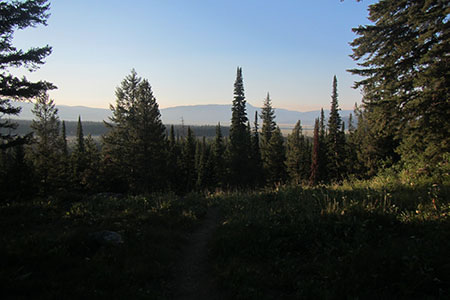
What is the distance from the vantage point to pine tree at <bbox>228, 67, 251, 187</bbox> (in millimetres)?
36531

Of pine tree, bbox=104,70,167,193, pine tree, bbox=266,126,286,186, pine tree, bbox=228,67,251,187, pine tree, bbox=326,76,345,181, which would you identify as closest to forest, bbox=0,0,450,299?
pine tree, bbox=104,70,167,193

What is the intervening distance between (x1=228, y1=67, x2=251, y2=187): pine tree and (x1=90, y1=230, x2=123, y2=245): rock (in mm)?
30366

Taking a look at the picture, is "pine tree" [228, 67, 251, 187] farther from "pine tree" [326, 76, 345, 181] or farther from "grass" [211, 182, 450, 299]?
"grass" [211, 182, 450, 299]

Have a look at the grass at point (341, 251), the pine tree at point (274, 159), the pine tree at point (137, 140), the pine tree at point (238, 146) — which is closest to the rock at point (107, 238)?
the grass at point (341, 251)

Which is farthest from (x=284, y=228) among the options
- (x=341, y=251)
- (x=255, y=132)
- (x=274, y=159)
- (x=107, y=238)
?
(x=255, y=132)

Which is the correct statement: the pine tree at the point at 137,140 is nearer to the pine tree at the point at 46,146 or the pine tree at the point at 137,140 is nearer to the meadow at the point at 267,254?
the pine tree at the point at 46,146

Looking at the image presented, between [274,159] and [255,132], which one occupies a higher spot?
[255,132]

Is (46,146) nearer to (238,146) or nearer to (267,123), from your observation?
(238,146)

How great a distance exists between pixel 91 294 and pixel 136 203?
281 inches

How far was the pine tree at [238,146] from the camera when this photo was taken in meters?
36.5

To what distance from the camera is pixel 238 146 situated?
36719 millimetres

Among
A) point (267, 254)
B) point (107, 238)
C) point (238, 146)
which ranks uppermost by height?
point (238, 146)

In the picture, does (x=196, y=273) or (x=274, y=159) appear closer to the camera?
(x=196, y=273)

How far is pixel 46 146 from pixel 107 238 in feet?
117
